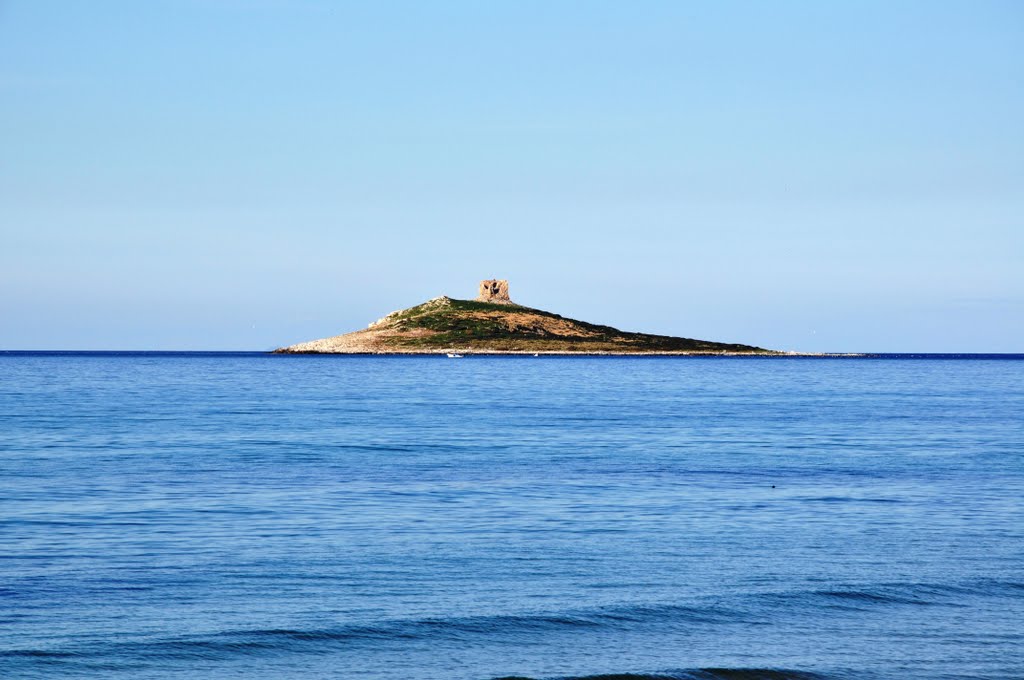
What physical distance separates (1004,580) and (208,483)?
74.3ft

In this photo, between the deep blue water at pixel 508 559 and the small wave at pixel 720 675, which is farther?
the deep blue water at pixel 508 559

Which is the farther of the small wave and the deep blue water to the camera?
the deep blue water

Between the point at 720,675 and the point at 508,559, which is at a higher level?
the point at 508,559

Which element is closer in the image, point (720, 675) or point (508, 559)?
point (720, 675)

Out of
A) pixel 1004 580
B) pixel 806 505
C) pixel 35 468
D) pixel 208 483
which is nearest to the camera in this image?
pixel 1004 580

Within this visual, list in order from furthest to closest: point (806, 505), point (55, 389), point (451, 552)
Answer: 1. point (55, 389)
2. point (806, 505)
3. point (451, 552)

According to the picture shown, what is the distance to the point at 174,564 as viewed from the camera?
2130cm

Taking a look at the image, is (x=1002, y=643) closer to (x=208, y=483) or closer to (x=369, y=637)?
(x=369, y=637)

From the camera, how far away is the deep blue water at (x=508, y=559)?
15.9 metres

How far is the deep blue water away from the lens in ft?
52.0

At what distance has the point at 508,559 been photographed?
71.9 ft

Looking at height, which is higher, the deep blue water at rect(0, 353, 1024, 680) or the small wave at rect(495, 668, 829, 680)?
the deep blue water at rect(0, 353, 1024, 680)

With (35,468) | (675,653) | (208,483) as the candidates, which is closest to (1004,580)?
(675,653)

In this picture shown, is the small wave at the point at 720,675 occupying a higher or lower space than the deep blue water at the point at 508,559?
lower
